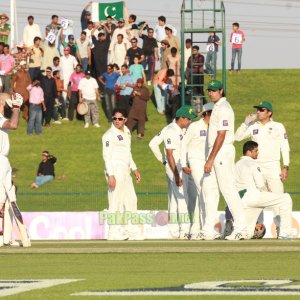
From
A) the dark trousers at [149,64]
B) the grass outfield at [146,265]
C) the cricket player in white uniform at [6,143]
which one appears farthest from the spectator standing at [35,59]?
the grass outfield at [146,265]

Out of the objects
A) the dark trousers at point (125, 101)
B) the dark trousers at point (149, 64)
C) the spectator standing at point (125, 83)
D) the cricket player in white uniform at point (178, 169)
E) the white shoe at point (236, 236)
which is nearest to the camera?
the white shoe at point (236, 236)

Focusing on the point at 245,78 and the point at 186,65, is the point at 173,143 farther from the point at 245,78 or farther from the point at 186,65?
the point at 245,78

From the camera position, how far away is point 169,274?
12.0m

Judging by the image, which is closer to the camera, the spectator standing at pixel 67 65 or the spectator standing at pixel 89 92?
the spectator standing at pixel 89 92

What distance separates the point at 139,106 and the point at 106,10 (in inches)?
267

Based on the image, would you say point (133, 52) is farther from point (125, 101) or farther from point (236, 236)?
point (236, 236)

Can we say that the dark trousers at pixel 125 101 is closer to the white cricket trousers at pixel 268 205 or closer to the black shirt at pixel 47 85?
the black shirt at pixel 47 85

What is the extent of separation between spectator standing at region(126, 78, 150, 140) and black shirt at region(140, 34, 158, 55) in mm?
2818

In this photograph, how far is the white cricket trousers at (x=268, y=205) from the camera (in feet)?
62.1

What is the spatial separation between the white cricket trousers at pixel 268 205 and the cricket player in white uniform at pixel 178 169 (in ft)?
5.19

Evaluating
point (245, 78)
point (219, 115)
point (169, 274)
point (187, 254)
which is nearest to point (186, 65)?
point (245, 78)

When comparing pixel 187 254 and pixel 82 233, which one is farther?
pixel 82 233

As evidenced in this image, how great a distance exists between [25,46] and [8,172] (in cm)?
2187

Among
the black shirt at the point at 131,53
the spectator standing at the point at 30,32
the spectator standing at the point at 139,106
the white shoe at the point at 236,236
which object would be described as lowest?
the white shoe at the point at 236,236
